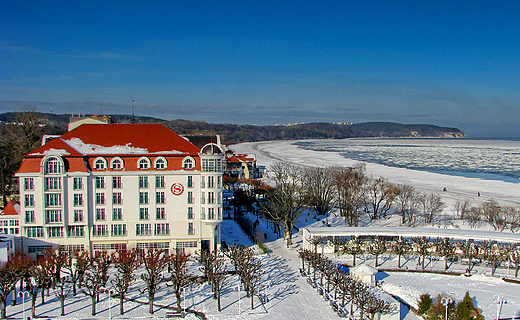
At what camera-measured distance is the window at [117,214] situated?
108 ft

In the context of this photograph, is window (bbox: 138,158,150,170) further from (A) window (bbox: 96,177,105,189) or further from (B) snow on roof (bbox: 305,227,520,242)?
(B) snow on roof (bbox: 305,227,520,242)

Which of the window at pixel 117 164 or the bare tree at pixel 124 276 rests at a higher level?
the window at pixel 117 164

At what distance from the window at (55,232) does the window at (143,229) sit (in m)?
5.77

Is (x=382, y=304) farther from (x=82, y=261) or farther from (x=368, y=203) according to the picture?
(x=368, y=203)

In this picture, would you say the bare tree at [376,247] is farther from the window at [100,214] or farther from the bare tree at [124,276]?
the window at [100,214]

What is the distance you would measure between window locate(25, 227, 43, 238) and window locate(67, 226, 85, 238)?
2.04 meters

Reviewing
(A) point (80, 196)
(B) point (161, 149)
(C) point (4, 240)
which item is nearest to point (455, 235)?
(B) point (161, 149)

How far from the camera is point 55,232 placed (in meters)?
32.1

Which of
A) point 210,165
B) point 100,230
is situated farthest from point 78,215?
point 210,165

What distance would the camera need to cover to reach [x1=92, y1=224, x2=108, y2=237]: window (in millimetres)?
32562

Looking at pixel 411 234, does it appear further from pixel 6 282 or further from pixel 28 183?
pixel 28 183

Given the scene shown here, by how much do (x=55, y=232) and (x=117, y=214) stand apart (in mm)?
4835

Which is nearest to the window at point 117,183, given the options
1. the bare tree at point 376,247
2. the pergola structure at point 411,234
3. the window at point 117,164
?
the window at point 117,164

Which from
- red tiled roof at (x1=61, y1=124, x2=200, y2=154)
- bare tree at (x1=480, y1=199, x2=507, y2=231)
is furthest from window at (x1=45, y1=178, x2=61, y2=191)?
bare tree at (x1=480, y1=199, x2=507, y2=231)
